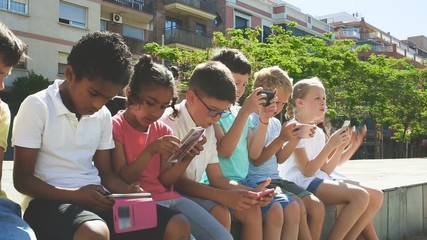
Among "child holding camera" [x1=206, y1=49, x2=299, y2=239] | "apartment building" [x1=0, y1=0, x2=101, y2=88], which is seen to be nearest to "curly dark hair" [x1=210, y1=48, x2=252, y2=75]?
"child holding camera" [x1=206, y1=49, x2=299, y2=239]

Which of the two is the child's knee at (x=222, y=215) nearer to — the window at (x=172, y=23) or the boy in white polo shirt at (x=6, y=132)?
the boy in white polo shirt at (x=6, y=132)

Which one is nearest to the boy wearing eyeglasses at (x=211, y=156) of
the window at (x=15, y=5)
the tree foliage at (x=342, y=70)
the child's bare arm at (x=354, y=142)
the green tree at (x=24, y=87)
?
the child's bare arm at (x=354, y=142)

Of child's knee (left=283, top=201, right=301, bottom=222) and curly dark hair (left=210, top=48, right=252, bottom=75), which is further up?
curly dark hair (left=210, top=48, right=252, bottom=75)

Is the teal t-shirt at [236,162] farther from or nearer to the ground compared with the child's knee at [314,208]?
farther from the ground

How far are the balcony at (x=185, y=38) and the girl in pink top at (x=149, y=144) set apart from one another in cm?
2051

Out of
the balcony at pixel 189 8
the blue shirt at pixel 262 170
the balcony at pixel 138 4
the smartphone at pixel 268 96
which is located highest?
the balcony at pixel 189 8

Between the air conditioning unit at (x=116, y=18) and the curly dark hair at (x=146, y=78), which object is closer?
the curly dark hair at (x=146, y=78)

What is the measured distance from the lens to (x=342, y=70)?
21406 millimetres

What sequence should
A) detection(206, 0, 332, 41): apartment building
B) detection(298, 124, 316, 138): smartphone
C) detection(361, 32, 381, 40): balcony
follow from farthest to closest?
1. detection(361, 32, 381, 40): balcony
2. detection(206, 0, 332, 41): apartment building
3. detection(298, 124, 316, 138): smartphone

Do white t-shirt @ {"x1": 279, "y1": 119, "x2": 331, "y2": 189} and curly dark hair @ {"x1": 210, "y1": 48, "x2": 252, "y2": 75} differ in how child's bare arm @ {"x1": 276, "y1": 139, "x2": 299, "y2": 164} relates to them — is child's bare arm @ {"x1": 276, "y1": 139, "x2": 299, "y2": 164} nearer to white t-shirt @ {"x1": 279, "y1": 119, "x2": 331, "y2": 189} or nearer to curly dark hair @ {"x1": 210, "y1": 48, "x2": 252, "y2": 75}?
white t-shirt @ {"x1": 279, "y1": 119, "x2": 331, "y2": 189}

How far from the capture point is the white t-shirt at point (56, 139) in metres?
2.10

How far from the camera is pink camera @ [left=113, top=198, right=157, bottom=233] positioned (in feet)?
6.54

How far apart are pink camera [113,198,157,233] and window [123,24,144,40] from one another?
2078cm

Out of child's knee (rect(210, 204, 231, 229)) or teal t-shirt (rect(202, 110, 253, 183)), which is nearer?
child's knee (rect(210, 204, 231, 229))
